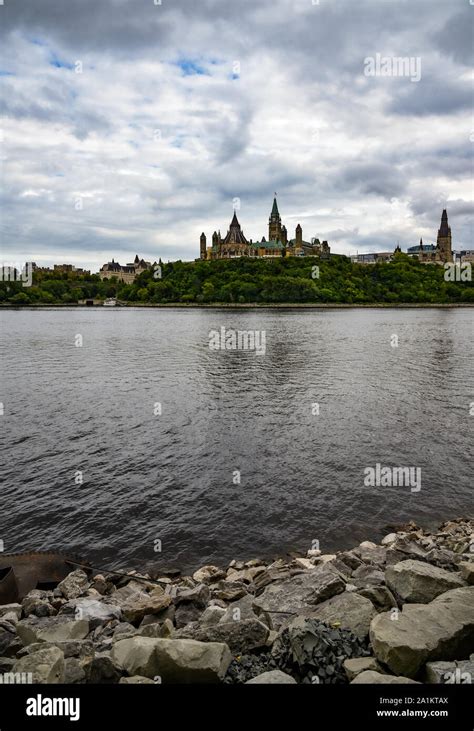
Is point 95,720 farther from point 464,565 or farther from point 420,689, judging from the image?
point 464,565

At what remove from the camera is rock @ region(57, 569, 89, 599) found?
455 inches

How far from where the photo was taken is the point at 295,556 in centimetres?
1395

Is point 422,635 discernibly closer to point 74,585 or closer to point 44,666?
point 44,666

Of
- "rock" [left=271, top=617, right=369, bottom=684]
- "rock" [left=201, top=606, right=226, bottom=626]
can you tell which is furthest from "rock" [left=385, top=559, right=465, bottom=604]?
"rock" [left=201, top=606, right=226, bottom=626]

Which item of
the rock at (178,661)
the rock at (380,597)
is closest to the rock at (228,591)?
the rock at (380,597)

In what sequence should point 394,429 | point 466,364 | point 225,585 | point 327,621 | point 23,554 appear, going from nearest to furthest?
point 327,621, point 225,585, point 23,554, point 394,429, point 466,364

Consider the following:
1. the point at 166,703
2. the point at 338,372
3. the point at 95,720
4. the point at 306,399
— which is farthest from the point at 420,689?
the point at 338,372

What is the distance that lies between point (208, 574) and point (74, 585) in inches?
131

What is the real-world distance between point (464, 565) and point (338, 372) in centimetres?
3343

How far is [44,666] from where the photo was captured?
22.2 ft

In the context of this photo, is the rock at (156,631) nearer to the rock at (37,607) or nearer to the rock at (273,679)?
the rock at (273,679)
